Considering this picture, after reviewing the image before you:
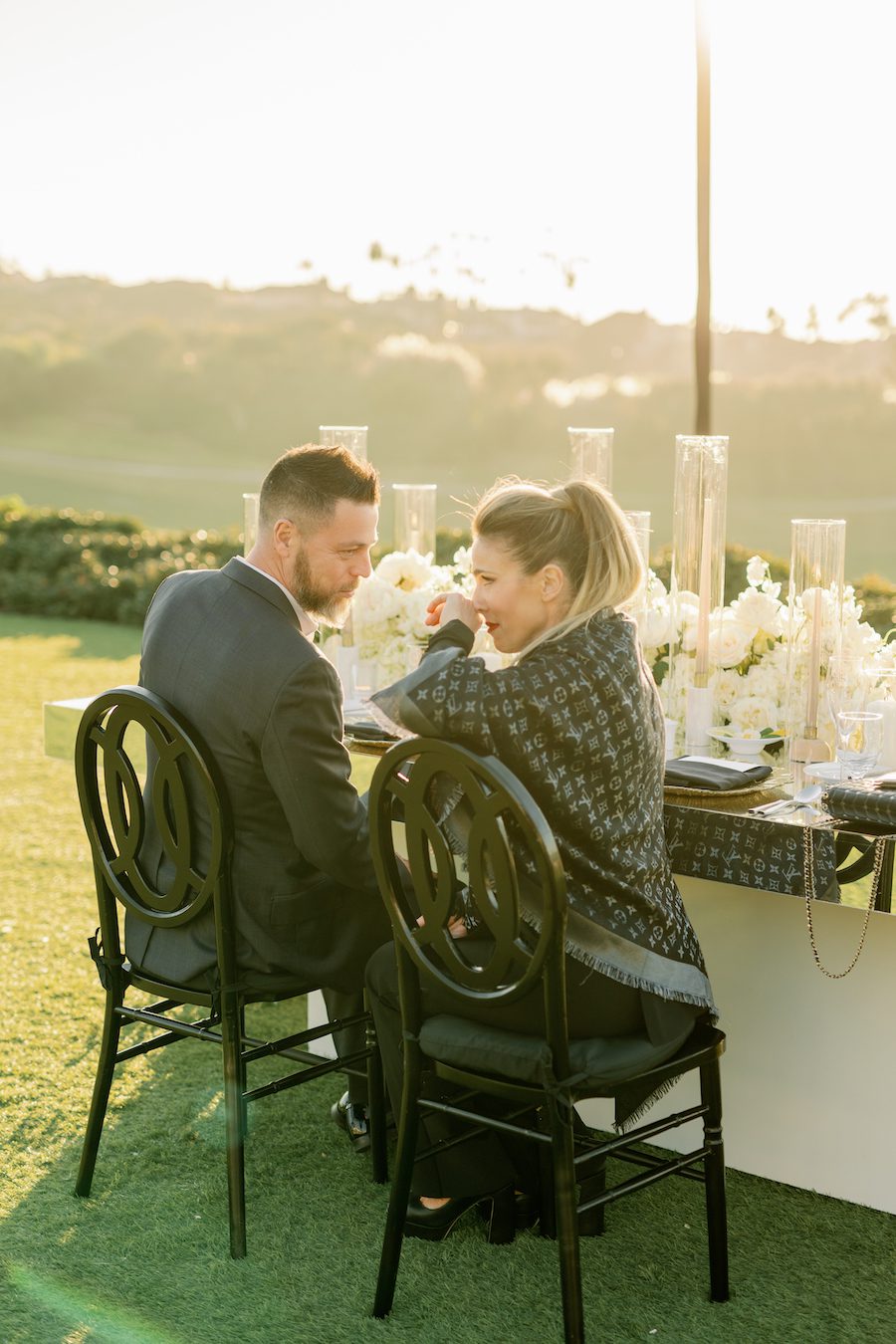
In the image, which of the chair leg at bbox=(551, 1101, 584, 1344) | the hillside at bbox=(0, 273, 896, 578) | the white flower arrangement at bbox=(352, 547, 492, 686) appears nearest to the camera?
the chair leg at bbox=(551, 1101, 584, 1344)

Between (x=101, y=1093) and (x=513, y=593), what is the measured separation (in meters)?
1.37

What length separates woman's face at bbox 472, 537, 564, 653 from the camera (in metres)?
2.50

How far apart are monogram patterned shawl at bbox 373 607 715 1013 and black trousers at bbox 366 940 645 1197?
56 mm

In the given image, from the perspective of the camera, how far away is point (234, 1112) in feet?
9.02

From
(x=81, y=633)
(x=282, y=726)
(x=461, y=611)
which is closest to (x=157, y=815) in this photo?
(x=282, y=726)

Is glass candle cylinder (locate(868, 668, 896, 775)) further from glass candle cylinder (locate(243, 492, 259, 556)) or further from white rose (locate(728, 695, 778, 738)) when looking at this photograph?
glass candle cylinder (locate(243, 492, 259, 556))

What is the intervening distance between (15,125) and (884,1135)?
28767mm

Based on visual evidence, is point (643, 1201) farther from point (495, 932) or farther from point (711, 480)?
point (711, 480)

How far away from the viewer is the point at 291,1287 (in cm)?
270

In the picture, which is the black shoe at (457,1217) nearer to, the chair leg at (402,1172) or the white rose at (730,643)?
the chair leg at (402,1172)

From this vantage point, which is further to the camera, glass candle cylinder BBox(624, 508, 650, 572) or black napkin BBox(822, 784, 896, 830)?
glass candle cylinder BBox(624, 508, 650, 572)

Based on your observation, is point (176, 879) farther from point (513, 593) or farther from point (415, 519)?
point (415, 519)

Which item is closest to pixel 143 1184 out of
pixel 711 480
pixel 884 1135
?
pixel 884 1135

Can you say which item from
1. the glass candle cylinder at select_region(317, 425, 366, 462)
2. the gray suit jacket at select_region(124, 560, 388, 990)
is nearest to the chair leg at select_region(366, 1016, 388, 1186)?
the gray suit jacket at select_region(124, 560, 388, 990)
